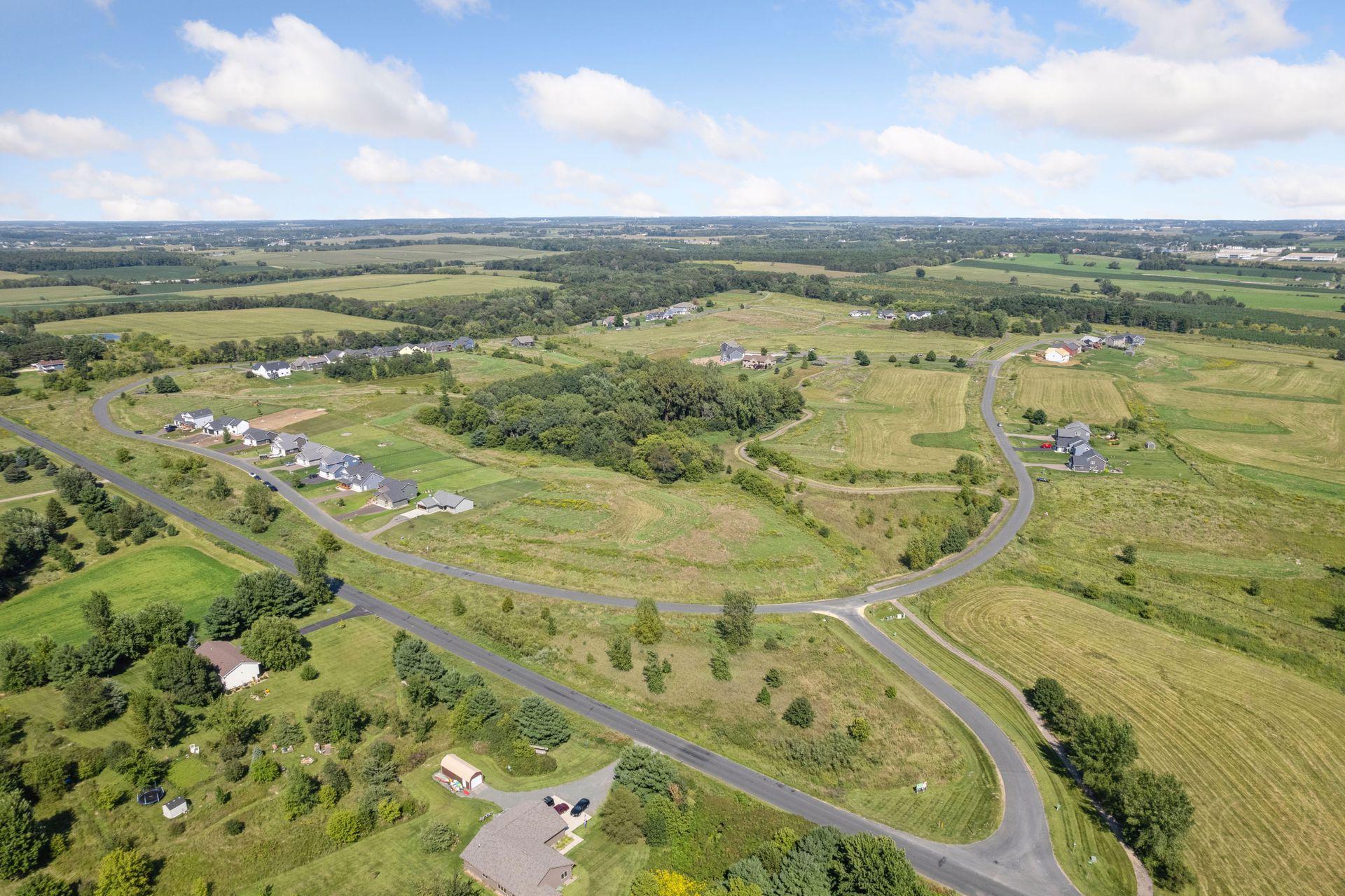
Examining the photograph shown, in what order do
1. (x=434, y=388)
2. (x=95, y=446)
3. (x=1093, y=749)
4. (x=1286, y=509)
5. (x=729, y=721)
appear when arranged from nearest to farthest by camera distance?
(x=1093, y=749), (x=729, y=721), (x=1286, y=509), (x=95, y=446), (x=434, y=388)

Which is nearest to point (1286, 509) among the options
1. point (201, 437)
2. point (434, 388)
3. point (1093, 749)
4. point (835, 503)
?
point (835, 503)

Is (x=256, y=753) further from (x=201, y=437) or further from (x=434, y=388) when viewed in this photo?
(x=434, y=388)

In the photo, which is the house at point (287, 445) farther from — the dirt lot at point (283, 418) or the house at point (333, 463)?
the dirt lot at point (283, 418)

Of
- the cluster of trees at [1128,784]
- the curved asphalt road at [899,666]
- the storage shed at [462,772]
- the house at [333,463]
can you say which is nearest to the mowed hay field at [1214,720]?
the cluster of trees at [1128,784]

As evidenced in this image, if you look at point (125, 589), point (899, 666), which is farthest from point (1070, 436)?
point (125, 589)

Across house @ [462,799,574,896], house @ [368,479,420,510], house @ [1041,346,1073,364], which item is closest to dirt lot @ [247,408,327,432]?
house @ [368,479,420,510]

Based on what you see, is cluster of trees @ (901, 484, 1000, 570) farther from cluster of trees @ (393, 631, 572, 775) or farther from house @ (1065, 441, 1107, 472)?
cluster of trees @ (393, 631, 572, 775)
